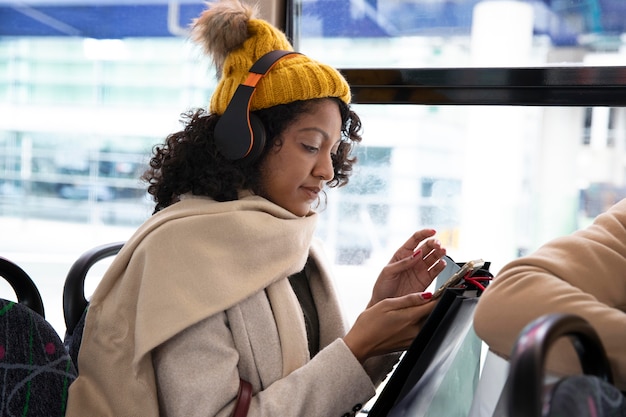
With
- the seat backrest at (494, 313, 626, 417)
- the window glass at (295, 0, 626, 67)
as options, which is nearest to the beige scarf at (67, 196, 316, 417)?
the seat backrest at (494, 313, 626, 417)

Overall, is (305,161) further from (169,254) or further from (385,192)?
(385,192)

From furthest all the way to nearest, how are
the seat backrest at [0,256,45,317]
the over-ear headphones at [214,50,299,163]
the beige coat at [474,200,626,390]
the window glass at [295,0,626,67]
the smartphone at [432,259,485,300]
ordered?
the window glass at [295,0,626,67], the seat backrest at [0,256,45,317], the over-ear headphones at [214,50,299,163], the smartphone at [432,259,485,300], the beige coat at [474,200,626,390]

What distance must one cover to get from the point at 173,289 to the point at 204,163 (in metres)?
0.31

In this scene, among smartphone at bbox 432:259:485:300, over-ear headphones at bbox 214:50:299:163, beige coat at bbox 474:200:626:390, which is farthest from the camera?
over-ear headphones at bbox 214:50:299:163

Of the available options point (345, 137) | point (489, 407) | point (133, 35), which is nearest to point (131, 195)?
point (133, 35)

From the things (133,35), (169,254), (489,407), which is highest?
(133,35)

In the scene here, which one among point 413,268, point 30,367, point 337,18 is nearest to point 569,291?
point 413,268

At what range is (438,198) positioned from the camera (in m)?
2.02

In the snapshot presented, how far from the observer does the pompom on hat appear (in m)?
1.40

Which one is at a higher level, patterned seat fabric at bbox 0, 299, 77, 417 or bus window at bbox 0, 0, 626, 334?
bus window at bbox 0, 0, 626, 334

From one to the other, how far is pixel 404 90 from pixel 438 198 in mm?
318

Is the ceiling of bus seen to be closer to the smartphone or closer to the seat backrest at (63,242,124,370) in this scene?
the smartphone

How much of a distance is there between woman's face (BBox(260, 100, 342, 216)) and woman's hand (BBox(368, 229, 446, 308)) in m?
0.24

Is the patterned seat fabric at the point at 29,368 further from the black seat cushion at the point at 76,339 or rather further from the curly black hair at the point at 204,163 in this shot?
the curly black hair at the point at 204,163
